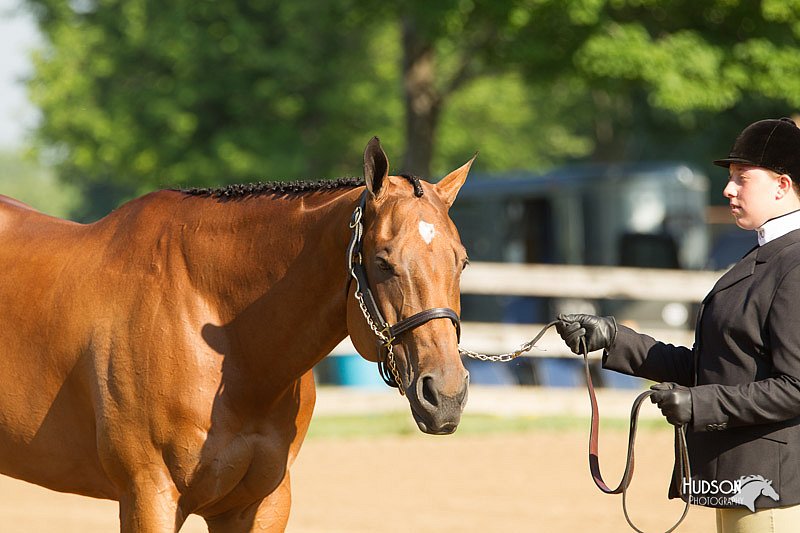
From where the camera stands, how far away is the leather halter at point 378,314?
3312 millimetres

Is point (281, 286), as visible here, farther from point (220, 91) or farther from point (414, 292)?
point (220, 91)

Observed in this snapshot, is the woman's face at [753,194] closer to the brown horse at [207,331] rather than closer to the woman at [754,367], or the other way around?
the woman at [754,367]

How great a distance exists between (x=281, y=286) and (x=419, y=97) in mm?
13838

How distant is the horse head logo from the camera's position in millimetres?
3219

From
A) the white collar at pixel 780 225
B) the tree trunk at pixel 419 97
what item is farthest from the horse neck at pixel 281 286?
the tree trunk at pixel 419 97

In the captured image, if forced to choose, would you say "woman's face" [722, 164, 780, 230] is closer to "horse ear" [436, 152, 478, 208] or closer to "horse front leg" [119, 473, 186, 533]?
"horse ear" [436, 152, 478, 208]

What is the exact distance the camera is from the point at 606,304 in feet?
56.6

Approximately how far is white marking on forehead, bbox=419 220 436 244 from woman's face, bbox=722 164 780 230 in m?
0.92

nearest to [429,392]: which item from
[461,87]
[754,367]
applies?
[754,367]

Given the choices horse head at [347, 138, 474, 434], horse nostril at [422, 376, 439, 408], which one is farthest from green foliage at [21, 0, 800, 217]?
horse nostril at [422, 376, 439, 408]

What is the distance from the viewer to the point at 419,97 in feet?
56.9

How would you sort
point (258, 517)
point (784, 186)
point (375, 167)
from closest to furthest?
point (784, 186) → point (375, 167) → point (258, 517)

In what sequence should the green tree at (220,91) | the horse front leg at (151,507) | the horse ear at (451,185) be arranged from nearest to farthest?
1. the horse front leg at (151,507)
2. the horse ear at (451,185)
3. the green tree at (220,91)

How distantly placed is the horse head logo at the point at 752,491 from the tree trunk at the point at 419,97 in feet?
45.5
